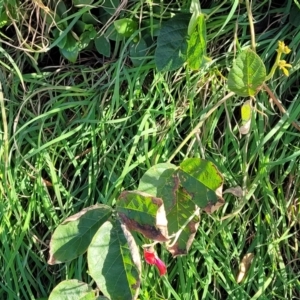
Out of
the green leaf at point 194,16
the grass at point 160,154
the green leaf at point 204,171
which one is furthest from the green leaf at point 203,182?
the green leaf at point 194,16

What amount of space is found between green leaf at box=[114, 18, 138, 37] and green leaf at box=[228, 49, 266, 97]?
255 millimetres

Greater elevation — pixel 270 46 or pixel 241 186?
pixel 270 46

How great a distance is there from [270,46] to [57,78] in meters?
0.40

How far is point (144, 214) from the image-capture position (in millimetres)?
826

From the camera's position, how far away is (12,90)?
1.08m

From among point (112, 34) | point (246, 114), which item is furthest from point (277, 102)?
point (112, 34)

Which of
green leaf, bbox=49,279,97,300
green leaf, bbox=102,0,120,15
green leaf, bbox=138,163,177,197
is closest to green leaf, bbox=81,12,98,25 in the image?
green leaf, bbox=102,0,120,15

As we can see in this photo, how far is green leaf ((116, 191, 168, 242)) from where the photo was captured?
0.81 meters

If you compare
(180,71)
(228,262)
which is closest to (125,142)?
(180,71)

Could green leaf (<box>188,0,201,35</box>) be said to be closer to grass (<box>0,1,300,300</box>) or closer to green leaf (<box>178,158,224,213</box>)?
grass (<box>0,1,300,300</box>)

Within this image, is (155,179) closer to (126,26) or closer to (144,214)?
(144,214)

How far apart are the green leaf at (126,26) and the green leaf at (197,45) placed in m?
0.16

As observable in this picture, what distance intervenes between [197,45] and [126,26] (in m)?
0.18

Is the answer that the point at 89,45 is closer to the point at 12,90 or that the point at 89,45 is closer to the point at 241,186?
the point at 12,90
